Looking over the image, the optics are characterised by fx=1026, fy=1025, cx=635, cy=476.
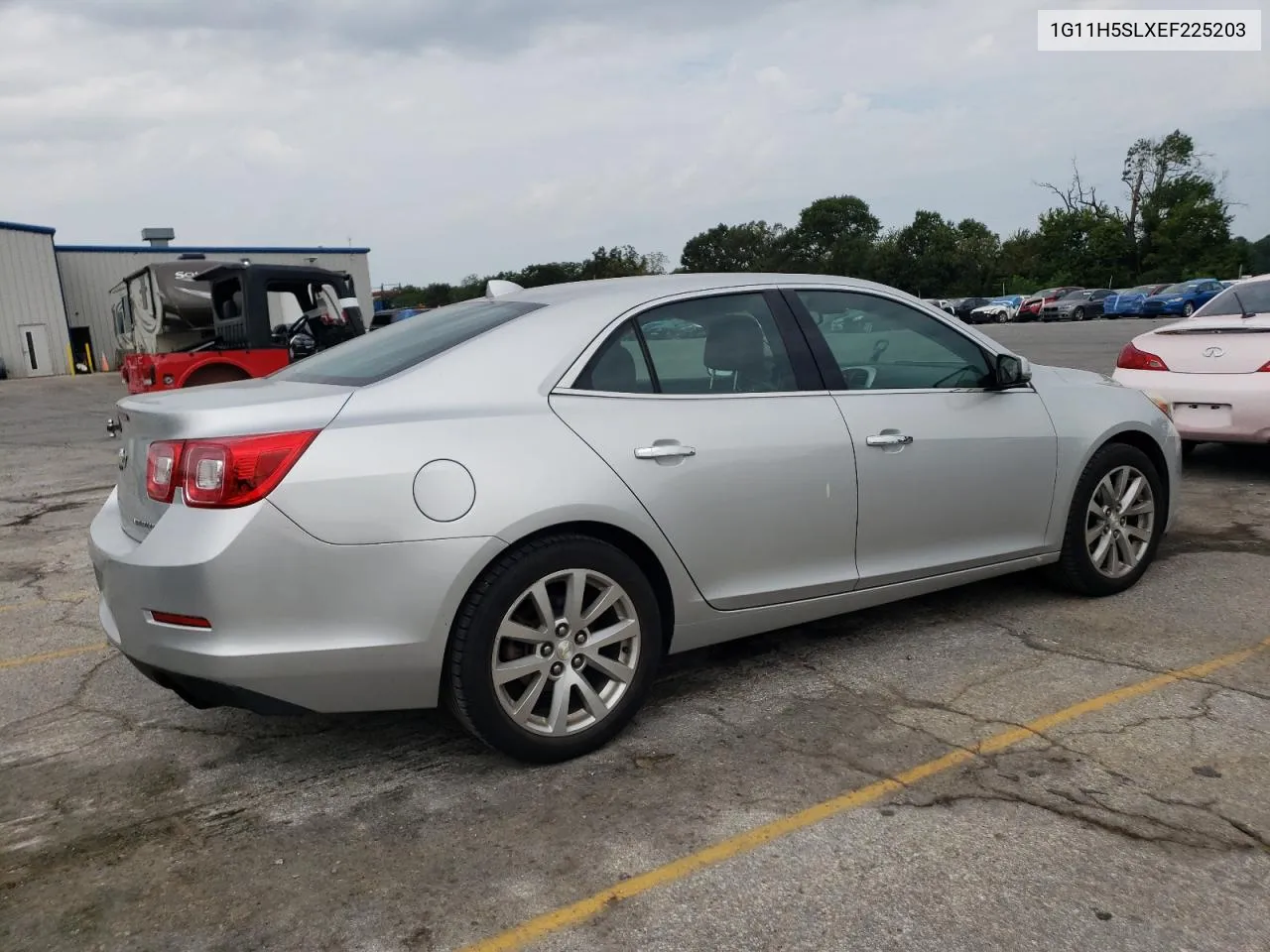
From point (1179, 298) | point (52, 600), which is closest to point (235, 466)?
point (52, 600)

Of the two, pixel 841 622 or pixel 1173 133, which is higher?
pixel 1173 133

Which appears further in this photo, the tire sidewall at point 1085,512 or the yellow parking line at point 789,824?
the tire sidewall at point 1085,512

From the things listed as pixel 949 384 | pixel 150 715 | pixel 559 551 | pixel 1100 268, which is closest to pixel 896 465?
pixel 949 384

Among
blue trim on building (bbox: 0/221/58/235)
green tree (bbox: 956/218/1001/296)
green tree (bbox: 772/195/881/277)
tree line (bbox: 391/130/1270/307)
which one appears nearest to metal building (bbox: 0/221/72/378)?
blue trim on building (bbox: 0/221/58/235)

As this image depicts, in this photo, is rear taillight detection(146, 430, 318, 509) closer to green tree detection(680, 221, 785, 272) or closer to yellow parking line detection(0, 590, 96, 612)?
yellow parking line detection(0, 590, 96, 612)

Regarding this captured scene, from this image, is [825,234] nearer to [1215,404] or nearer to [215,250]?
[215,250]

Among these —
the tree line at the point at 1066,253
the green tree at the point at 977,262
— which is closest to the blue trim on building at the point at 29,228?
the tree line at the point at 1066,253

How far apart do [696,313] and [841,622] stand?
1581mm

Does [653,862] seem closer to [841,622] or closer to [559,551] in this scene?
[559,551]

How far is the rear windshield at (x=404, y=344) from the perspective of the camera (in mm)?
3277

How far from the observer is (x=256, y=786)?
308 cm

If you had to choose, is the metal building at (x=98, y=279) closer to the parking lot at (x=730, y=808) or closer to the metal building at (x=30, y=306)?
the metal building at (x=30, y=306)

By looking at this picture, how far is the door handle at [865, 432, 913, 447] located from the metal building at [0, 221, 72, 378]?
35.0 m

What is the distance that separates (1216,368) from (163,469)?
6637 millimetres
